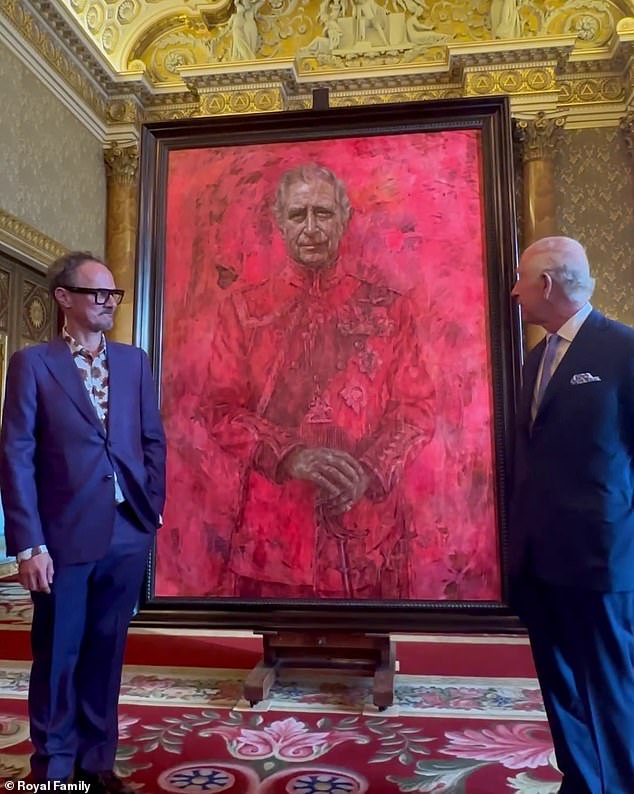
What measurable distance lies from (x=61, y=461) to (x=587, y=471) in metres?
1.63

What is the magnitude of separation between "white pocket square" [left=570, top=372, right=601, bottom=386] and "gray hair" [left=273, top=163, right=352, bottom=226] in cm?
155

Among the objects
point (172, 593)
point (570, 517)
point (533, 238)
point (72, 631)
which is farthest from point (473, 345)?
point (533, 238)

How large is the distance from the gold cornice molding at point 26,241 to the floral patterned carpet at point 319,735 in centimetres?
515

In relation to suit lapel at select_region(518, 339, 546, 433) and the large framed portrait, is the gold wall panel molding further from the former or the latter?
suit lapel at select_region(518, 339, 546, 433)

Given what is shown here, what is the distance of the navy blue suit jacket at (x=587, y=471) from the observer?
2.03m

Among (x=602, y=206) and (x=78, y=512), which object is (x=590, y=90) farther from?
(x=78, y=512)

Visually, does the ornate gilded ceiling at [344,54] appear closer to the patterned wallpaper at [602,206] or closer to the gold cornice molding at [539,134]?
the gold cornice molding at [539,134]

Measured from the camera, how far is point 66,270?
2443 mm

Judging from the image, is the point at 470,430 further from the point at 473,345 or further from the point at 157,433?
the point at 157,433

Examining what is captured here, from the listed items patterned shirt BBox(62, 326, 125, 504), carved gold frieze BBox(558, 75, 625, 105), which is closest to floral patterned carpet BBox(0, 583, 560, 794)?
patterned shirt BBox(62, 326, 125, 504)

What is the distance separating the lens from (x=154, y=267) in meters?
3.39

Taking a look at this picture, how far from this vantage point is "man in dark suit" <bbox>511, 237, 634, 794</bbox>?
2.04m

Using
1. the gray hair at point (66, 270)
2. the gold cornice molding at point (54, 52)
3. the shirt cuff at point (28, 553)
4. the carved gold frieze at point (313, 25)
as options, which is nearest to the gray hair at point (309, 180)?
the gray hair at point (66, 270)

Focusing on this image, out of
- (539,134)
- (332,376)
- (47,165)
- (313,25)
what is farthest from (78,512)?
(313,25)
